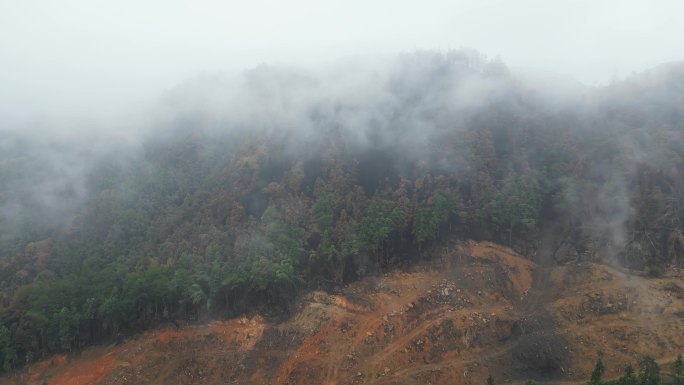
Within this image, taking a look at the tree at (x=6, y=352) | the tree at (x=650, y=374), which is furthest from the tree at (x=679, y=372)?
the tree at (x=6, y=352)

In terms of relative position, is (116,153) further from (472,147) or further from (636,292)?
(636,292)

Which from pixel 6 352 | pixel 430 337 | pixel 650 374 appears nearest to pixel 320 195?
pixel 430 337

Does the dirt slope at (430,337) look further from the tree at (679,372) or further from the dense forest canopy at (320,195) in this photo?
the tree at (679,372)

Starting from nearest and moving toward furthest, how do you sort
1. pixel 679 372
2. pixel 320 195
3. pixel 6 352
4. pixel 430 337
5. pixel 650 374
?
1. pixel 650 374
2. pixel 679 372
3. pixel 430 337
4. pixel 6 352
5. pixel 320 195


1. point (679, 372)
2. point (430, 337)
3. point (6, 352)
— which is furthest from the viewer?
point (6, 352)

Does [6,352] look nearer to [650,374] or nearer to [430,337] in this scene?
[430,337]
